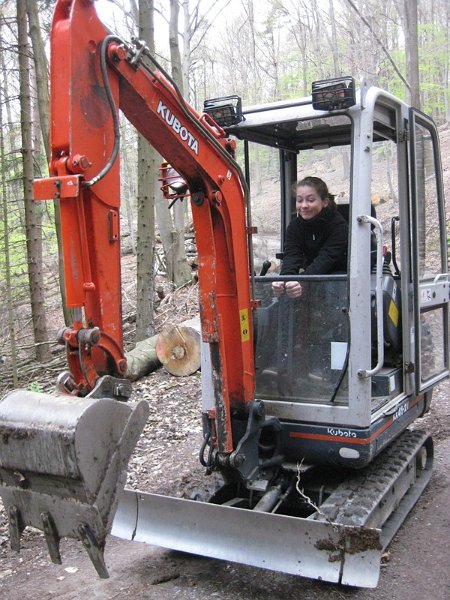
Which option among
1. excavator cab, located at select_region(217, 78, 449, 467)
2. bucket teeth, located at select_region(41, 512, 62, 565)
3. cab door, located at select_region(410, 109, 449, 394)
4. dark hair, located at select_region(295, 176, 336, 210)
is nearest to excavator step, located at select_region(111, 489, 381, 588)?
excavator cab, located at select_region(217, 78, 449, 467)

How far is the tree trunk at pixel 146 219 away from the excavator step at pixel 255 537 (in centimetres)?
520

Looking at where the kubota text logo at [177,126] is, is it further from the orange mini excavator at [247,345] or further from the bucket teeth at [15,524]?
the bucket teeth at [15,524]

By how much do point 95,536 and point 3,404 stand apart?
28.4 inches

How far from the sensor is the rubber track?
11.8ft

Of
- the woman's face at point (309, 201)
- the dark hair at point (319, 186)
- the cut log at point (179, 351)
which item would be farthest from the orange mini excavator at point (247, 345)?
the cut log at point (179, 351)

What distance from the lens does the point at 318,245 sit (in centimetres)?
454

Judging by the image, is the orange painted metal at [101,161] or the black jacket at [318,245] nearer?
the orange painted metal at [101,161]

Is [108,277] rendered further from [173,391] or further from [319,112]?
[173,391]

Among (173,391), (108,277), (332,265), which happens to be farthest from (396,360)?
(173,391)

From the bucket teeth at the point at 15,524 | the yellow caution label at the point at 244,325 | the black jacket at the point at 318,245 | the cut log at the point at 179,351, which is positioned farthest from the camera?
the cut log at the point at 179,351

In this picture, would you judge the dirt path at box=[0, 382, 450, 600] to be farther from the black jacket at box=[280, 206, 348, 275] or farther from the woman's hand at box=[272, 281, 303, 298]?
the black jacket at box=[280, 206, 348, 275]

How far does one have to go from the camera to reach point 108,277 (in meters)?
3.00

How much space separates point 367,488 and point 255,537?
819 mm

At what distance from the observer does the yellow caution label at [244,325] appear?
3.90 metres
